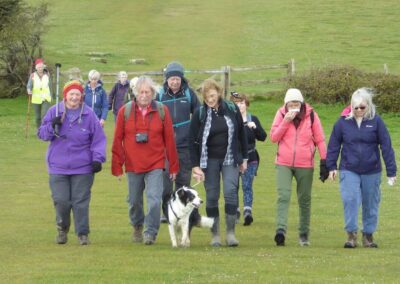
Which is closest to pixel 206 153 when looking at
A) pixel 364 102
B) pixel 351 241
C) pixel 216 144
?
pixel 216 144

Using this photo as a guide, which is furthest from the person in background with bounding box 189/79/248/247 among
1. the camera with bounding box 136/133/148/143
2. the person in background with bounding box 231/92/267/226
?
the person in background with bounding box 231/92/267/226

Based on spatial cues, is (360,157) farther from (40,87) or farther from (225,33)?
(225,33)

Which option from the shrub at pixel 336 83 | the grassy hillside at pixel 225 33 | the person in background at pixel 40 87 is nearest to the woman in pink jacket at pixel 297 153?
the person in background at pixel 40 87

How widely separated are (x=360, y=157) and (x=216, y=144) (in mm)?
1982

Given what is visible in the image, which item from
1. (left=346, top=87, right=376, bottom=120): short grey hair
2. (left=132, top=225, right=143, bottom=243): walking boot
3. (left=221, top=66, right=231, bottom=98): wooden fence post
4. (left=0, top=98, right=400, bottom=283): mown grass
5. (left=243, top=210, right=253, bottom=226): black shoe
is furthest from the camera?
(left=221, top=66, right=231, bottom=98): wooden fence post

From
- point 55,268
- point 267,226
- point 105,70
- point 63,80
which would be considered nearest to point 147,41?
point 105,70

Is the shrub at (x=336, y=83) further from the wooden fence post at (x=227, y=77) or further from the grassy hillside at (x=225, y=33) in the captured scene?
the grassy hillside at (x=225, y=33)

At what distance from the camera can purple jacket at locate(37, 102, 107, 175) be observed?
13602mm

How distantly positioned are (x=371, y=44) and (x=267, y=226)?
47.9m

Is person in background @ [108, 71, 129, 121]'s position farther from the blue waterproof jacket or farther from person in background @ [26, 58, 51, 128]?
person in background @ [26, 58, 51, 128]

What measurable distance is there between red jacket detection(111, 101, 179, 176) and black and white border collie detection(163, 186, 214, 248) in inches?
19.6

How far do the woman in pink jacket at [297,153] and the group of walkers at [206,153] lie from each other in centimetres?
1

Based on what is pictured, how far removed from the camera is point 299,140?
46.4 feet

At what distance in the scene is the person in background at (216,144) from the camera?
13656 mm
